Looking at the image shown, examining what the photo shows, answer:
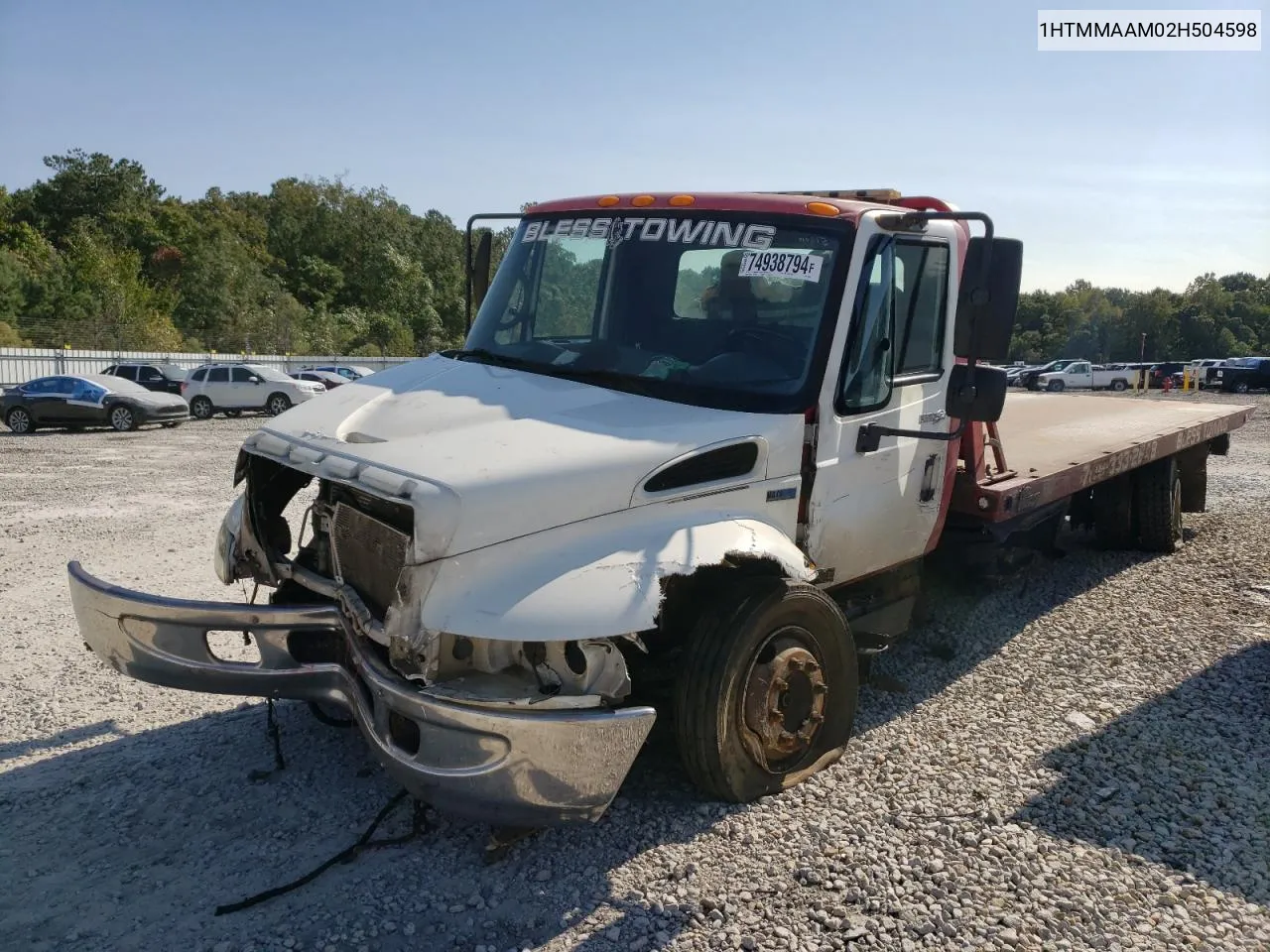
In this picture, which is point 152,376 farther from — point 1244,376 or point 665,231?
point 1244,376

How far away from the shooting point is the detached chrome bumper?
10.4 feet

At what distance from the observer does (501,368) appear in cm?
466

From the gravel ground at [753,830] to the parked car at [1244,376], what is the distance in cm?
4169

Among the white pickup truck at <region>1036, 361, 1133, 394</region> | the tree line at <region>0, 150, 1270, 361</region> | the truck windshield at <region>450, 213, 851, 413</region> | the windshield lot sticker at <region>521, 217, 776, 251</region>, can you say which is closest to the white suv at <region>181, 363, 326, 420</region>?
the tree line at <region>0, 150, 1270, 361</region>

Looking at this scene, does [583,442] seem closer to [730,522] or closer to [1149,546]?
[730,522]

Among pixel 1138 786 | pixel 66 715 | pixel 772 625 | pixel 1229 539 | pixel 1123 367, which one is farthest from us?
pixel 1123 367

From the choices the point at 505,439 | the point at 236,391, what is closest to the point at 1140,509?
the point at 505,439

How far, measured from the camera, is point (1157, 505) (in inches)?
328

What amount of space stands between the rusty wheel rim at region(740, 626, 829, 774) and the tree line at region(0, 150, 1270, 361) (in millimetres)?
39972

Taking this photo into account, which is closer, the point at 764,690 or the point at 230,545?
the point at 764,690

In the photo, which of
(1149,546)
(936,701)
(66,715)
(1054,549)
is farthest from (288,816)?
(1149,546)

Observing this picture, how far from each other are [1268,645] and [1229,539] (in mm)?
3304

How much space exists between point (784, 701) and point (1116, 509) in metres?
5.52

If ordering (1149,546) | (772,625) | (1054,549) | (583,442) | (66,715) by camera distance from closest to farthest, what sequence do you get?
1. (583,442)
2. (772,625)
3. (66,715)
4. (1054,549)
5. (1149,546)
